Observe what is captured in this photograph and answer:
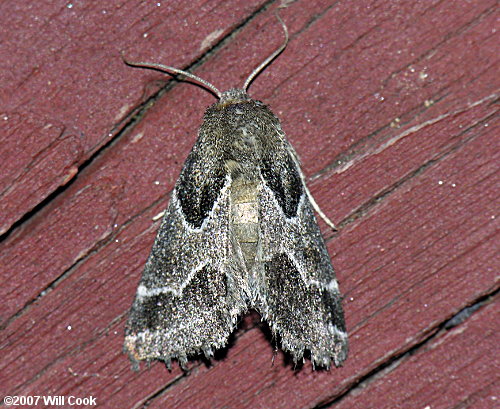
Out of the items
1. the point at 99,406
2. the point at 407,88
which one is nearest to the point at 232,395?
the point at 99,406

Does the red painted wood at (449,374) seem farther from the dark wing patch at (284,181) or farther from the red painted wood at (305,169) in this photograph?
the dark wing patch at (284,181)

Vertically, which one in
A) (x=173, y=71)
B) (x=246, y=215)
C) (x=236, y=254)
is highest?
(x=173, y=71)

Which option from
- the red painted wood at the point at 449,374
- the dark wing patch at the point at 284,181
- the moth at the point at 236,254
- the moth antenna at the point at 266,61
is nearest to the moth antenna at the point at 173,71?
the moth at the point at 236,254

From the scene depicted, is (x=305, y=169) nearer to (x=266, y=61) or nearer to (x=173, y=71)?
(x=266, y=61)

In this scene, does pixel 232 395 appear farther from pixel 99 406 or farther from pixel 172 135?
pixel 172 135

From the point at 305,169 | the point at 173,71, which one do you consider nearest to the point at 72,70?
the point at 173,71

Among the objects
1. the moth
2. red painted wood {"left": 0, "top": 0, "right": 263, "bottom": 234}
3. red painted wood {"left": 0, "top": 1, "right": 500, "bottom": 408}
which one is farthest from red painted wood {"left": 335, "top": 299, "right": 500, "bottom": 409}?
red painted wood {"left": 0, "top": 0, "right": 263, "bottom": 234}

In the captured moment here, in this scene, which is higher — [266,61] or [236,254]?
[266,61]
